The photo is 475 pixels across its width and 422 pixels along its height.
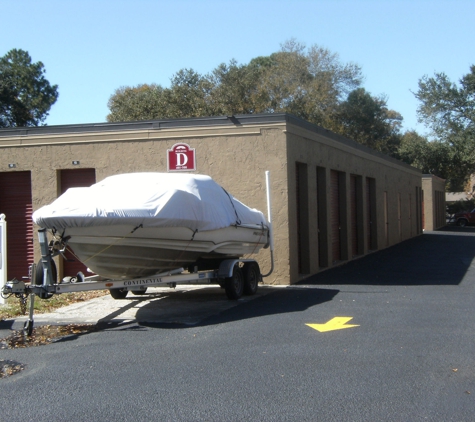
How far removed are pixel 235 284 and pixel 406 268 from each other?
7.69 meters

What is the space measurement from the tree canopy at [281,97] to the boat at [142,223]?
3076 centimetres

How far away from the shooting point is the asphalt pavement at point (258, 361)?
19.4ft

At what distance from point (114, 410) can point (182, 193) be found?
5.27 meters

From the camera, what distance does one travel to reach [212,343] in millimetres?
8648

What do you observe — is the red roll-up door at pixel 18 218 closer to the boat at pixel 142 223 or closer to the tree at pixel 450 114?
the boat at pixel 142 223

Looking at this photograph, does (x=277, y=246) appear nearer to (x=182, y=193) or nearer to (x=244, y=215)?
(x=244, y=215)

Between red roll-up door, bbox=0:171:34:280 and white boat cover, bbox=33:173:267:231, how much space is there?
6.23 metres

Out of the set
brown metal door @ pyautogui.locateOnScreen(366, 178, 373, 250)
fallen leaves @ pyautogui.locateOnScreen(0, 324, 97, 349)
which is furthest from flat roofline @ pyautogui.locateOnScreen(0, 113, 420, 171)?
brown metal door @ pyautogui.locateOnScreen(366, 178, 373, 250)

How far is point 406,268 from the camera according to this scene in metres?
18.4

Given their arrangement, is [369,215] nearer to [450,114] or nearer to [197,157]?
[197,157]

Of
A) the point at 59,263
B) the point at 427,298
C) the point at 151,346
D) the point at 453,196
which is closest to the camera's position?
the point at 151,346

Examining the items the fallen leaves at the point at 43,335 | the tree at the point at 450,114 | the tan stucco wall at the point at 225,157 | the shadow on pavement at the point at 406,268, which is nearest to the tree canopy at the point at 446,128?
the tree at the point at 450,114

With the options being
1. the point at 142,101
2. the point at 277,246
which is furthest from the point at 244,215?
the point at 142,101

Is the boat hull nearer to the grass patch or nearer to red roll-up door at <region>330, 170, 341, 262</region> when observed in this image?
the grass patch
